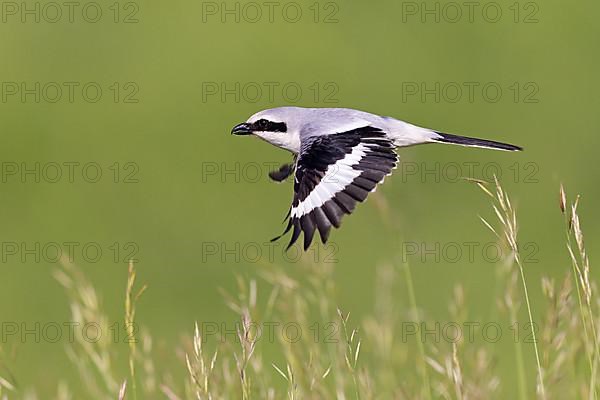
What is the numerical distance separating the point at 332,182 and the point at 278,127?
0.74 meters

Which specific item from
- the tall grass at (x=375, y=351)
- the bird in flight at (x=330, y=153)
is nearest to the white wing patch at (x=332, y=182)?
the bird in flight at (x=330, y=153)

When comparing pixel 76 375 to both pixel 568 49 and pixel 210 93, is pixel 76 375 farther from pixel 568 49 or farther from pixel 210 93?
pixel 568 49

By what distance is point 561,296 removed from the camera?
2.29 m

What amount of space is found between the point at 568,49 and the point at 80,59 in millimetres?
4932

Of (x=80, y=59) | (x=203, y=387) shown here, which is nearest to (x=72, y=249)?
(x=80, y=59)

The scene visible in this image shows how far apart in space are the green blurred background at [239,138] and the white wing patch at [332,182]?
4561 mm

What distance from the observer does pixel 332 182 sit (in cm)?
319

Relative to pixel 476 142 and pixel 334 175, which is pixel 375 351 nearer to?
pixel 334 175

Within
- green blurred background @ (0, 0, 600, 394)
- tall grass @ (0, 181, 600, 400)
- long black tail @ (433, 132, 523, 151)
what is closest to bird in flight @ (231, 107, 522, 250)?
long black tail @ (433, 132, 523, 151)


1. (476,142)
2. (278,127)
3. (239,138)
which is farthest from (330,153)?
(239,138)

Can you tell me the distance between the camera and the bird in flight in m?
3.08

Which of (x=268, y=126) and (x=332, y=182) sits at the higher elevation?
(x=268, y=126)

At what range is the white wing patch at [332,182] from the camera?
10.2 ft

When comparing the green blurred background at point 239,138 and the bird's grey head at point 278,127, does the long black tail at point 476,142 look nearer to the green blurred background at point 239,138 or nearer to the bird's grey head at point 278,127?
the bird's grey head at point 278,127
